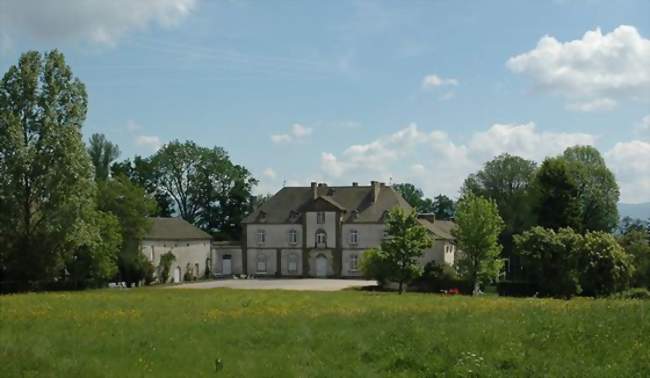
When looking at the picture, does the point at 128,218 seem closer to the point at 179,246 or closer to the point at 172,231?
the point at 172,231

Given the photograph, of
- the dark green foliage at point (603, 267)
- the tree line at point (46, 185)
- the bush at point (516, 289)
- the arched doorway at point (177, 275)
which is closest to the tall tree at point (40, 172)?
the tree line at point (46, 185)

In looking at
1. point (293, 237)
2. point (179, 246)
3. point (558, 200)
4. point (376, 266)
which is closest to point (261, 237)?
point (293, 237)

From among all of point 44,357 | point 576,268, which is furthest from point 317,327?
point 576,268

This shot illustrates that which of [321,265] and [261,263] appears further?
[261,263]

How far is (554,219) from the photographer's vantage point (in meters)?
68.0

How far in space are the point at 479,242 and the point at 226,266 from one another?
118 ft

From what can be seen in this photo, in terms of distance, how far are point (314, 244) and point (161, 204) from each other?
2644 cm

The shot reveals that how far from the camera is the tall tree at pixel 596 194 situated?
78250mm

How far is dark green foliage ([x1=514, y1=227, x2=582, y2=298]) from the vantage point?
49750 millimetres

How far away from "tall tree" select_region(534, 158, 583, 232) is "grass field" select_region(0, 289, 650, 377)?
47.0 m

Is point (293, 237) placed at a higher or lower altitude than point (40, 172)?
lower

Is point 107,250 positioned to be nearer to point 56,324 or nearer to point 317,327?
point 56,324

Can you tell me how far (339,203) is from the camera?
80.8m

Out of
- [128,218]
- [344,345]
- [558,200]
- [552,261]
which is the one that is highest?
[558,200]
